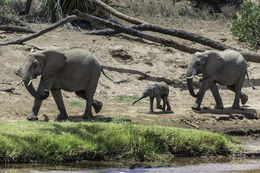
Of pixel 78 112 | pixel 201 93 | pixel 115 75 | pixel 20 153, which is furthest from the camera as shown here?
pixel 115 75

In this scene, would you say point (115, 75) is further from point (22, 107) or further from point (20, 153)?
point (20, 153)

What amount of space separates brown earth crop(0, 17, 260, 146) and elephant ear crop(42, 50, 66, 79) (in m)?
1.07

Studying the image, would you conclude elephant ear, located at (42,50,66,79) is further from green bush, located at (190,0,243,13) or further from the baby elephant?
green bush, located at (190,0,243,13)

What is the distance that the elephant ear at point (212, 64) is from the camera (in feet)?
55.1

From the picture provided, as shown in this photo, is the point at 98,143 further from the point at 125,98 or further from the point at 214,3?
the point at 214,3

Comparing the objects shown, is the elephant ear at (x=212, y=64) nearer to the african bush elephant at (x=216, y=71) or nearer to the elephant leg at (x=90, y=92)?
the african bush elephant at (x=216, y=71)

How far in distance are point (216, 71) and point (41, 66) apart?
5363mm

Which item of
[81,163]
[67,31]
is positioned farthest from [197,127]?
[67,31]

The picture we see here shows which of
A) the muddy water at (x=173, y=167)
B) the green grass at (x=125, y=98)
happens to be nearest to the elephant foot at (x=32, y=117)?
the muddy water at (x=173, y=167)

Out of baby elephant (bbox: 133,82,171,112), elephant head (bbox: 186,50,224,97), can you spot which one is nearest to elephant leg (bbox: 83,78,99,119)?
baby elephant (bbox: 133,82,171,112)

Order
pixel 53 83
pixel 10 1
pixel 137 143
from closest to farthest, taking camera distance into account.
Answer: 1. pixel 137 143
2. pixel 53 83
3. pixel 10 1

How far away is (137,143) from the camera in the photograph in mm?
11195

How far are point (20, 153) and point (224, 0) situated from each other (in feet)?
70.9

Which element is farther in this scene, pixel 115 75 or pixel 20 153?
pixel 115 75
